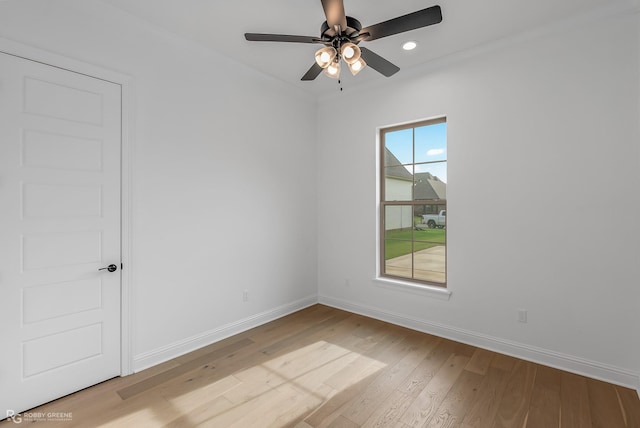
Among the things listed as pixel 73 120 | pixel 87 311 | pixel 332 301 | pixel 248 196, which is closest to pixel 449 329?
pixel 332 301

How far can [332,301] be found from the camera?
422cm

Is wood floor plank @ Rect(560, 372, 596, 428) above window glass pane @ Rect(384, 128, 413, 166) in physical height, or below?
below

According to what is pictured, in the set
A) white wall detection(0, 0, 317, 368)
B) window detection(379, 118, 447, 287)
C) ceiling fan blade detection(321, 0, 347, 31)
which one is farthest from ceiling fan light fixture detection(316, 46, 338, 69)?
→ window detection(379, 118, 447, 287)

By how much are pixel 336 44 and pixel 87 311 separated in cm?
268

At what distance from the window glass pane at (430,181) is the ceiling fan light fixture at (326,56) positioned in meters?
1.89

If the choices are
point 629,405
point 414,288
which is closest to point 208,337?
point 414,288

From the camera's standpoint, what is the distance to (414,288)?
346cm

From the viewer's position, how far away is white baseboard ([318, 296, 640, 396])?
2398 mm

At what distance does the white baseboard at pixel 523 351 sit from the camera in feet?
7.87

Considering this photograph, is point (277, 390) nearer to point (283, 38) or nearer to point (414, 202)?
point (414, 202)

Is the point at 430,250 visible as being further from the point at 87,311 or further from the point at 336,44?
the point at 87,311

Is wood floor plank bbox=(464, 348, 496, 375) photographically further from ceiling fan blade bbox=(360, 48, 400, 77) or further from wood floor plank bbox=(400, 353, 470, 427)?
ceiling fan blade bbox=(360, 48, 400, 77)

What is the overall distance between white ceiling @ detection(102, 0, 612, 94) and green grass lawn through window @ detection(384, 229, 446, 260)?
6.20 ft

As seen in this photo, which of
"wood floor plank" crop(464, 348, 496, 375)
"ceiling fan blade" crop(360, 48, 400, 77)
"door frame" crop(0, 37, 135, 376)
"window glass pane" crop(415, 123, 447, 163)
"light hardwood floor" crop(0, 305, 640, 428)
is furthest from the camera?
"window glass pane" crop(415, 123, 447, 163)
